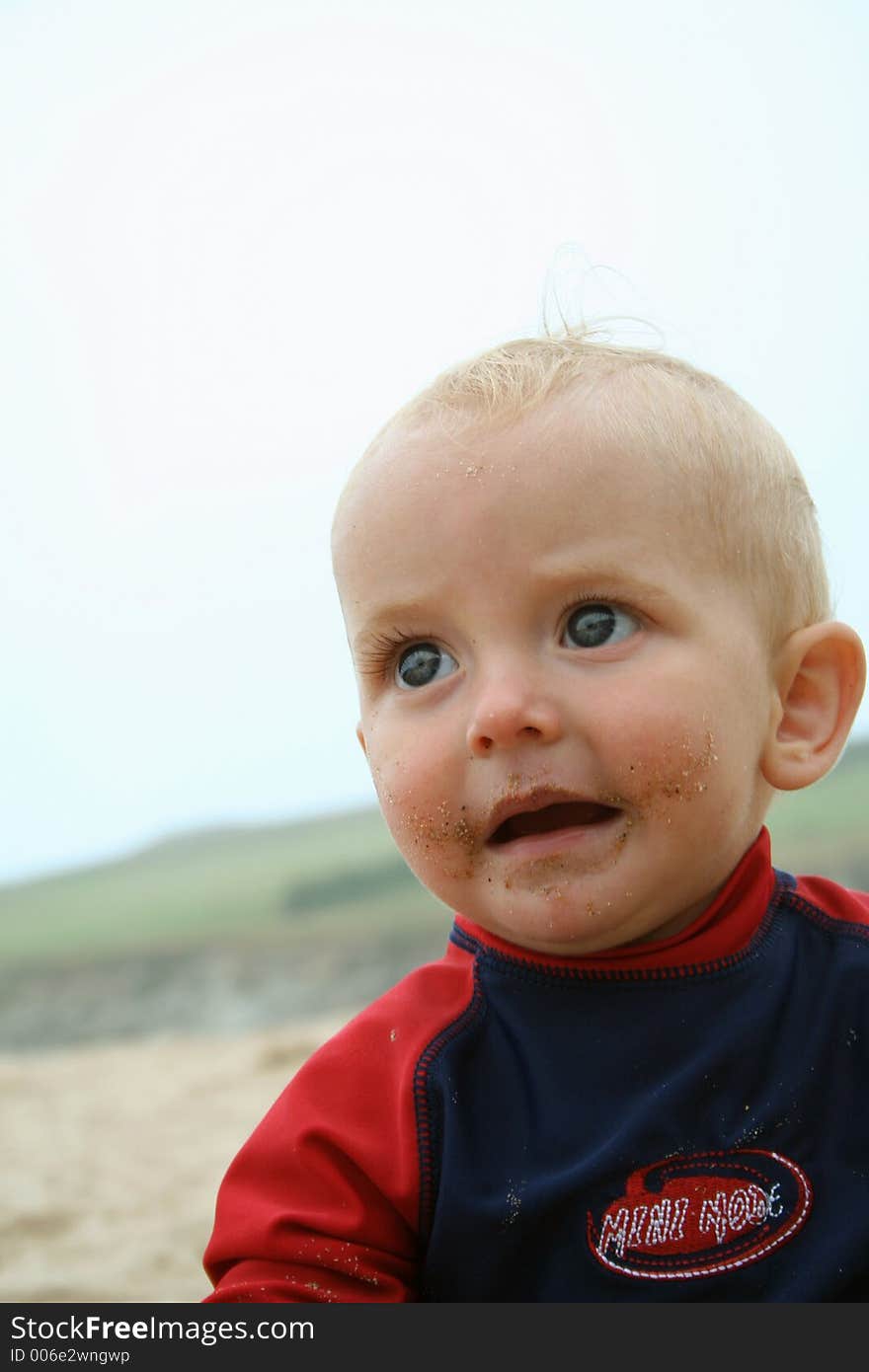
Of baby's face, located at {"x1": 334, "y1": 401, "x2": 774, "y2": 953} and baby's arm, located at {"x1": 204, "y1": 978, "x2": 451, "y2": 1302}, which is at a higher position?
baby's face, located at {"x1": 334, "y1": 401, "x2": 774, "y2": 953}

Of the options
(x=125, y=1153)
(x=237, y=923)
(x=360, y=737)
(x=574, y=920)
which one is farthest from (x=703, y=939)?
(x=237, y=923)

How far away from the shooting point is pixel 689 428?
3.34 ft

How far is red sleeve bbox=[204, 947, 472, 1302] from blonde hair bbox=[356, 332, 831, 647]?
0.41m

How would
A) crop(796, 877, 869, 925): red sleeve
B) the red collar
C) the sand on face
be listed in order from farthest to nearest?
the sand on face
crop(796, 877, 869, 925): red sleeve
the red collar

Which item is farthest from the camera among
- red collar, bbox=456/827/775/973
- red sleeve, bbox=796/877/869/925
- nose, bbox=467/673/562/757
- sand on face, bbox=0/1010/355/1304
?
sand on face, bbox=0/1010/355/1304

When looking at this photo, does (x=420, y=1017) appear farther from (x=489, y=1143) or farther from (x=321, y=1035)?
(x=321, y=1035)

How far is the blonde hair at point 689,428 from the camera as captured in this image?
39.3 inches

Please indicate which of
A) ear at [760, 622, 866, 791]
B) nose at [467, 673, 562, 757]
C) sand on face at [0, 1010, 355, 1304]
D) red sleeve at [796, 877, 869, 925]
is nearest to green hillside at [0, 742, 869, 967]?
sand on face at [0, 1010, 355, 1304]

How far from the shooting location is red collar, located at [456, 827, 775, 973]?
1.01 metres

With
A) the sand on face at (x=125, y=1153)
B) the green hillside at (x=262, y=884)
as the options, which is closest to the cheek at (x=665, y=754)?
the sand on face at (x=125, y=1153)

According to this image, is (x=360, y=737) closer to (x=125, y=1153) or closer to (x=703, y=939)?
(x=703, y=939)

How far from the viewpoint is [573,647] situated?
949 mm

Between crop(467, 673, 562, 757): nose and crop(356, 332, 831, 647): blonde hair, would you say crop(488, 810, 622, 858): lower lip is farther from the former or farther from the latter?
crop(356, 332, 831, 647): blonde hair

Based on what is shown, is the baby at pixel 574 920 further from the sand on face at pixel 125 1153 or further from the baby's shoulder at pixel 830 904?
the sand on face at pixel 125 1153
